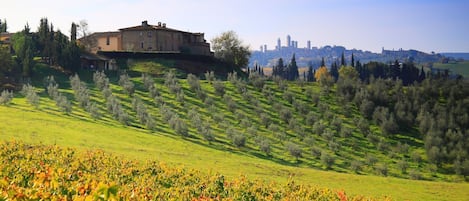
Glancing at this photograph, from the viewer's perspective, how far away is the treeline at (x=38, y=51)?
80.1m

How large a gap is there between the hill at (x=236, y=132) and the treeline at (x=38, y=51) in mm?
3111

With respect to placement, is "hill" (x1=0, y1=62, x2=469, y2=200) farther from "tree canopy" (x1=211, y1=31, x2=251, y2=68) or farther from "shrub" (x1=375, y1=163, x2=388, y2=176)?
"tree canopy" (x1=211, y1=31, x2=251, y2=68)

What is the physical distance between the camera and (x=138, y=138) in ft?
137

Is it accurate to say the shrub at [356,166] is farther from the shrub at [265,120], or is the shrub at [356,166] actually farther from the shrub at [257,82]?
the shrub at [257,82]

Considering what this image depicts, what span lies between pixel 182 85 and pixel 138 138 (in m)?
43.5

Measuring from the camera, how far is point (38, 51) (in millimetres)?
95500

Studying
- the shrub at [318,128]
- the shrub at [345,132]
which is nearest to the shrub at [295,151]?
the shrub at [318,128]

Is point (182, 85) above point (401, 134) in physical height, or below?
above

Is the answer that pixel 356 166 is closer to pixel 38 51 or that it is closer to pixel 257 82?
pixel 257 82

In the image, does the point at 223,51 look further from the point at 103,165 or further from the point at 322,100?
the point at 103,165

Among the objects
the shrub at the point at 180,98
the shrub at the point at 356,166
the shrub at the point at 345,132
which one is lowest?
the shrub at the point at 356,166

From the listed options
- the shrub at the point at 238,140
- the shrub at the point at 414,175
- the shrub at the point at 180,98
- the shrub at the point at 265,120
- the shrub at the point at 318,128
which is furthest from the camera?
the shrub at the point at 180,98

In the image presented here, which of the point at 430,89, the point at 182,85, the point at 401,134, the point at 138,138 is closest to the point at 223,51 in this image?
the point at 182,85

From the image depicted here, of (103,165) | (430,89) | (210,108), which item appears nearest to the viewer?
(103,165)
